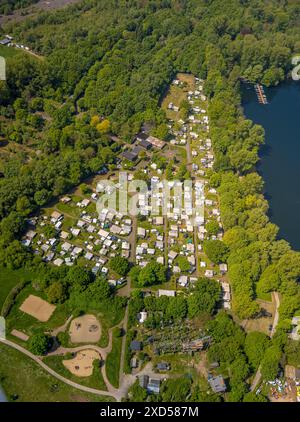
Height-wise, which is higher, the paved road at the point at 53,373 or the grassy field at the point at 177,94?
the grassy field at the point at 177,94

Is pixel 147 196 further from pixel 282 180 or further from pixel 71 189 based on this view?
pixel 282 180

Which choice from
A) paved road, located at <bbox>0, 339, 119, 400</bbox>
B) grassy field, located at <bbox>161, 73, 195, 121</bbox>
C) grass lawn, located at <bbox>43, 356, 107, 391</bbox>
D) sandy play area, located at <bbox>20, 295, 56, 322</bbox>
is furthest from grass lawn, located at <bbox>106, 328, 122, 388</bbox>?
grassy field, located at <bbox>161, 73, 195, 121</bbox>

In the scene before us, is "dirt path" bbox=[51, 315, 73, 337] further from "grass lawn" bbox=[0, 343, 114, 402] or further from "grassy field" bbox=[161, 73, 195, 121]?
"grassy field" bbox=[161, 73, 195, 121]

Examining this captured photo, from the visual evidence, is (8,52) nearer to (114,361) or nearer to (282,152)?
(282,152)

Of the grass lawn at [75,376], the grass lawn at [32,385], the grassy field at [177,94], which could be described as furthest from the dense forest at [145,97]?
the grass lawn at [75,376]

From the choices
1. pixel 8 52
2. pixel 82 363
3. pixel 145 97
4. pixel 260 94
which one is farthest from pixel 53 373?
pixel 260 94

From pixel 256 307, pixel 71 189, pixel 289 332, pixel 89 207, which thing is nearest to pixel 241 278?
pixel 256 307

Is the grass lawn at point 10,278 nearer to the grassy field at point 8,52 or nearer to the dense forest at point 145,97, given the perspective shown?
the dense forest at point 145,97

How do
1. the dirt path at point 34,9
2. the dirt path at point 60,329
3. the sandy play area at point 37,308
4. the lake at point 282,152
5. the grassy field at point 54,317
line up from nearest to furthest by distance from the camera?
the dirt path at point 60,329 → the grassy field at point 54,317 → the sandy play area at point 37,308 → the lake at point 282,152 → the dirt path at point 34,9
